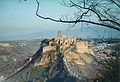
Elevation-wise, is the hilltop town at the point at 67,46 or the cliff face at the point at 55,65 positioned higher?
the hilltop town at the point at 67,46

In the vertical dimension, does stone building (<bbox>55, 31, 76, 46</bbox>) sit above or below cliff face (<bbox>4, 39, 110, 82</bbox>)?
above

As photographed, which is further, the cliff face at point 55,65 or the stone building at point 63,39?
the cliff face at point 55,65

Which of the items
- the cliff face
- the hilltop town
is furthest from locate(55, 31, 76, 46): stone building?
the cliff face

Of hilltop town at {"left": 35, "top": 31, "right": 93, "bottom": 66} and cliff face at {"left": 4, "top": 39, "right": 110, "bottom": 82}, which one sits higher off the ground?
hilltop town at {"left": 35, "top": 31, "right": 93, "bottom": 66}

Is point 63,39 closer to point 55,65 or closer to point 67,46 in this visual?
point 67,46

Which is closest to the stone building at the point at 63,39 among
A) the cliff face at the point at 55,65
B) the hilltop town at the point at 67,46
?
the hilltop town at the point at 67,46

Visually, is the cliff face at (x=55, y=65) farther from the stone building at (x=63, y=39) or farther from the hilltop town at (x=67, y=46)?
the stone building at (x=63, y=39)

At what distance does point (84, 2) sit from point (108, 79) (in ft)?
11.5

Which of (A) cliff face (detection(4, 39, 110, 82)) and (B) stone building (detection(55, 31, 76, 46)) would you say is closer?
(B) stone building (detection(55, 31, 76, 46))

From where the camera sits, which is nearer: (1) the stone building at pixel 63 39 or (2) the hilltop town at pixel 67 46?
(1) the stone building at pixel 63 39

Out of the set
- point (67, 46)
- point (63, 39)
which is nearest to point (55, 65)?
point (67, 46)

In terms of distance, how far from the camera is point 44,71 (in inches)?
3187

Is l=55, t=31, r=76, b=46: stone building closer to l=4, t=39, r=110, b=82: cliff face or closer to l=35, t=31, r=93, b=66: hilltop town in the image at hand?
l=35, t=31, r=93, b=66: hilltop town

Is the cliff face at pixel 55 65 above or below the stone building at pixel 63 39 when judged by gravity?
below
